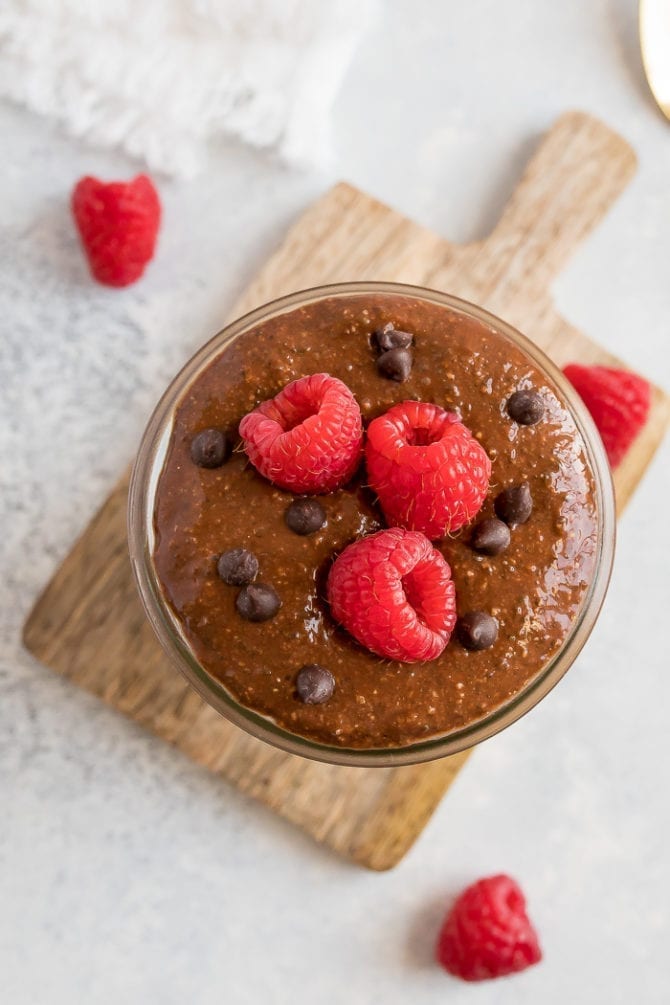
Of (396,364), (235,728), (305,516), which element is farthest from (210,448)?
(235,728)

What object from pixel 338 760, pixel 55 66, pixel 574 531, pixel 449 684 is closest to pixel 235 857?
pixel 338 760

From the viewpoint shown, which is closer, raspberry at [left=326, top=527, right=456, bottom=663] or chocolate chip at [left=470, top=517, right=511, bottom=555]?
raspberry at [left=326, top=527, right=456, bottom=663]

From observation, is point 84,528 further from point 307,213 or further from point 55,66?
point 55,66

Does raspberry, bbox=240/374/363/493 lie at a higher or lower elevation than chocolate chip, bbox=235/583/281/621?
higher

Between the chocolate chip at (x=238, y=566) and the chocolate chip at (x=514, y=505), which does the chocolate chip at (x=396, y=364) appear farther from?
the chocolate chip at (x=238, y=566)

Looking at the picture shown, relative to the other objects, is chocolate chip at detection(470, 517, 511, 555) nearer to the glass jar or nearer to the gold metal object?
the glass jar

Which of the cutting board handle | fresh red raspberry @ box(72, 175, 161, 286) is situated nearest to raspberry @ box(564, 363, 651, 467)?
the cutting board handle

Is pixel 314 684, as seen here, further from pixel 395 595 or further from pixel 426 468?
pixel 426 468
